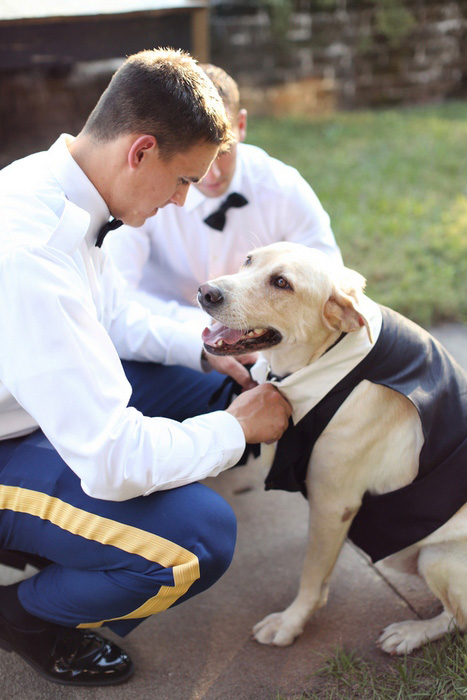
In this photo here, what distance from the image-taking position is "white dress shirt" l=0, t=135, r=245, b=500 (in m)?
1.72

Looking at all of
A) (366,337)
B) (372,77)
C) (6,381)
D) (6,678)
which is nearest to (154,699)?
(6,678)

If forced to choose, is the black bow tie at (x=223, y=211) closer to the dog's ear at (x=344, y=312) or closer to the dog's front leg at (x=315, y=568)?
the dog's ear at (x=344, y=312)

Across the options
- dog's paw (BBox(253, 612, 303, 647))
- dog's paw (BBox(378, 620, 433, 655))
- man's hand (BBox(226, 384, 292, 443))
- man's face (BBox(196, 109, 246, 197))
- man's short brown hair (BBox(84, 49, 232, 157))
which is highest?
man's short brown hair (BBox(84, 49, 232, 157))

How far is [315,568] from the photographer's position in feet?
7.79

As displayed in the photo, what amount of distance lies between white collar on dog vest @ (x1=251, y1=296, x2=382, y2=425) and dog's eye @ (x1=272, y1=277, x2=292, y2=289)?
0.25 meters

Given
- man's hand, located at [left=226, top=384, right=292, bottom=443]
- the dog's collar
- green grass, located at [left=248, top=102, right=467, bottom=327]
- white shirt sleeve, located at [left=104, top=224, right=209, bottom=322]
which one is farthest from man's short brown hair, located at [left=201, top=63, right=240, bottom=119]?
green grass, located at [left=248, top=102, right=467, bottom=327]

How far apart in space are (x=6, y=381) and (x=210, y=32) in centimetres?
821

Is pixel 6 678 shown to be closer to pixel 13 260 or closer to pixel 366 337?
pixel 13 260

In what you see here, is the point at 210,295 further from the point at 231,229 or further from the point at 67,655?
the point at 67,655

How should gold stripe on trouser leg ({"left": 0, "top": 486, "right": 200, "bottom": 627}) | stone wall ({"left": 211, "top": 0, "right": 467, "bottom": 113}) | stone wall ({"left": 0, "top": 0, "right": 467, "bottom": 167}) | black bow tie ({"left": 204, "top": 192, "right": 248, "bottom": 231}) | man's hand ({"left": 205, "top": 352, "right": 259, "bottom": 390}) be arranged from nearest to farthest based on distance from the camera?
gold stripe on trouser leg ({"left": 0, "top": 486, "right": 200, "bottom": 627}) → man's hand ({"left": 205, "top": 352, "right": 259, "bottom": 390}) → black bow tie ({"left": 204, "top": 192, "right": 248, "bottom": 231}) → stone wall ({"left": 0, "top": 0, "right": 467, "bottom": 167}) → stone wall ({"left": 211, "top": 0, "right": 467, "bottom": 113})

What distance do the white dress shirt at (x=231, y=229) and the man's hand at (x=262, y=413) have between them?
89 centimetres

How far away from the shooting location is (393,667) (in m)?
2.27

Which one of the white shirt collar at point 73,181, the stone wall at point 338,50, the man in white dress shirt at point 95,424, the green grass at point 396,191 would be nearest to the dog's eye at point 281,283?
the man in white dress shirt at point 95,424

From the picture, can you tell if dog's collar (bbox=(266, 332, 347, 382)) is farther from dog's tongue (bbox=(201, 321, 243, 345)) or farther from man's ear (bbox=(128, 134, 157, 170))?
man's ear (bbox=(128, 134, 157, 170))
